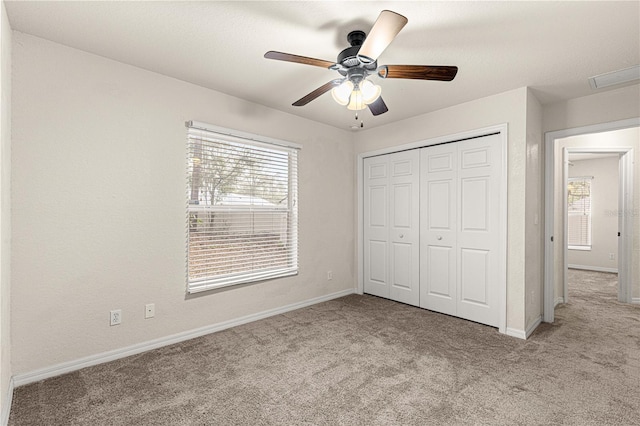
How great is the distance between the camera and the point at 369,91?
216 cm

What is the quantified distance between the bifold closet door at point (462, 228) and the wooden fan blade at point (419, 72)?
168 cm

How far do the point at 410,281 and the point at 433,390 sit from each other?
6.62 ft

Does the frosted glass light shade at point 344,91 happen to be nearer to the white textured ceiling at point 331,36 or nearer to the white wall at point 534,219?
the white textured ceiling at point 331,36

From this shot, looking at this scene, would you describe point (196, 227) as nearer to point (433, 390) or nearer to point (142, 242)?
point (142, 242)

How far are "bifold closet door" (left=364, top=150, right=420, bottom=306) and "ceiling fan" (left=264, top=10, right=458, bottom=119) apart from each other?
6.10ft

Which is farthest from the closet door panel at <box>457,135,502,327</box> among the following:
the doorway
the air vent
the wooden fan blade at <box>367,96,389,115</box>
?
the doorway

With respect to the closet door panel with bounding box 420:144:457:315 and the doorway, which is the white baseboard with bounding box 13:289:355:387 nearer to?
the closet door panel with bounding box 420:144:457:315

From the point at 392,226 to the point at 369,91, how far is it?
2.43 m

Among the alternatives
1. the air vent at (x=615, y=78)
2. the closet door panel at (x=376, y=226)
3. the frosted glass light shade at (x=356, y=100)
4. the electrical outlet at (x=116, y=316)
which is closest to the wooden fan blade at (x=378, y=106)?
the frosted glass light shade at (x=356, y=100)

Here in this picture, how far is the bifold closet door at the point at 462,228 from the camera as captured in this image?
3320 mm

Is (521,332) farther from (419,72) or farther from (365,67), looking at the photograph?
(365,67)

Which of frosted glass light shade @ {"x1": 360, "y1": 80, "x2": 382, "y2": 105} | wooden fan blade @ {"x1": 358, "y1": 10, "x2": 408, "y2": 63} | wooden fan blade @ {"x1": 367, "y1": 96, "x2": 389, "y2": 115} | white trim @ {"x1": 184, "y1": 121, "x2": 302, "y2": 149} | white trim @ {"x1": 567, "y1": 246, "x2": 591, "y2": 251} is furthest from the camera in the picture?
white trim @ {"x1": 567, "y1": 246, "x2": 591, "y2": 251}

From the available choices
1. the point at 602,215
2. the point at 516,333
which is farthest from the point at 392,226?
the point at 602,215

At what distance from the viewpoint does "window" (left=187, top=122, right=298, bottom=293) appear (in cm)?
306
